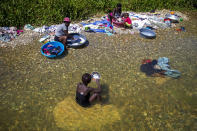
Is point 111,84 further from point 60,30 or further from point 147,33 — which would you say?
point 147,33

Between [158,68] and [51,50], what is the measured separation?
449 centimetres

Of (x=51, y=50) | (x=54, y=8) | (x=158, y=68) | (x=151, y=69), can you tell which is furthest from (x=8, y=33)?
(x=158, y=68)

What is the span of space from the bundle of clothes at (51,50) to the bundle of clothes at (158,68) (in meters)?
3.59

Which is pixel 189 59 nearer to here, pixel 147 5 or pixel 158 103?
pixel 158 103

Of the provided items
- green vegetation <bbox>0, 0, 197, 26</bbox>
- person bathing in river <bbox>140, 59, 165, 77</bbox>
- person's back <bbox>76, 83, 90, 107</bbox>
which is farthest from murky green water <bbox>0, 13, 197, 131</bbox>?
green vegetation <bbox>0, 0, 197, 26</bbox>

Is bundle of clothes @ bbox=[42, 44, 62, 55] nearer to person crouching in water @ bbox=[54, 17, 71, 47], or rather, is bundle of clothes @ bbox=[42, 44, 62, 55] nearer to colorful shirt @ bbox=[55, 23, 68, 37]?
person crouching in water @ bbox=[54, 17, 71, 47]

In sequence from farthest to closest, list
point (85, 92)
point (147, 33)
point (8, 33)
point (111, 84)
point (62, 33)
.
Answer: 1. point (147, 33)
2. point (8, 33)
3. point (62, 33)
4. point (111, 84)
5. point (85, 92)

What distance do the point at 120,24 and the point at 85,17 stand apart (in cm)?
219

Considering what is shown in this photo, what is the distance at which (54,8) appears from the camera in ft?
31.9

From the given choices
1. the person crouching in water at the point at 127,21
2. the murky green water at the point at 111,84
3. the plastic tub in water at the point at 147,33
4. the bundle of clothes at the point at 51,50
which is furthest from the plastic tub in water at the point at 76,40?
the plastic tub in water at the point at 147,33

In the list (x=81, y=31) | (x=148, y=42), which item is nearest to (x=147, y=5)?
(x=148, y=42)

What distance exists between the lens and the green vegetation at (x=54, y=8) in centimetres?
881

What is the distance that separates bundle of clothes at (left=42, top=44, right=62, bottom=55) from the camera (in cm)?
695

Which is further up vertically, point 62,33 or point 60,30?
point 60,30
